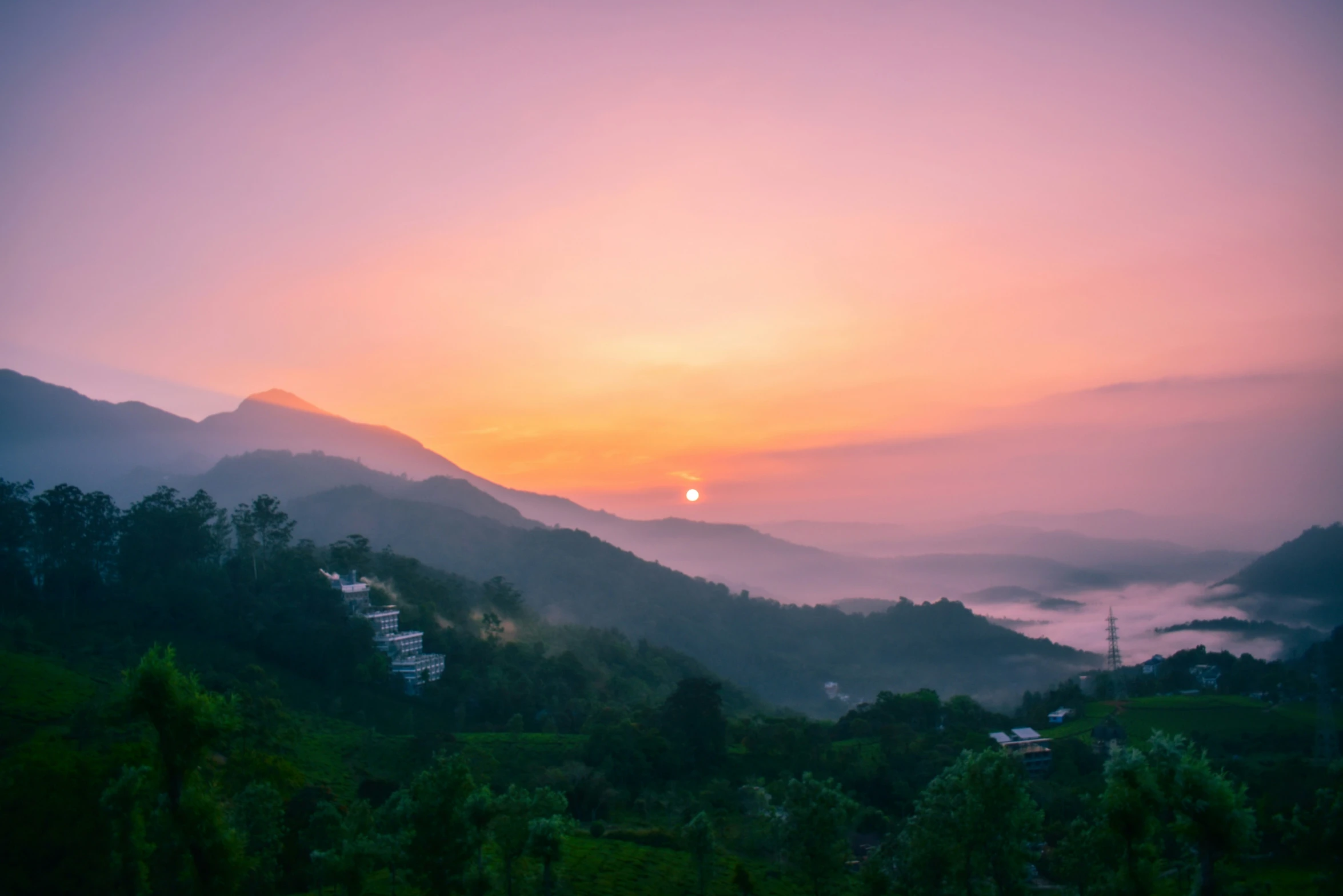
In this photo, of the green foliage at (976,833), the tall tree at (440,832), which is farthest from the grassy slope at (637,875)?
the green foliage at (976,833)

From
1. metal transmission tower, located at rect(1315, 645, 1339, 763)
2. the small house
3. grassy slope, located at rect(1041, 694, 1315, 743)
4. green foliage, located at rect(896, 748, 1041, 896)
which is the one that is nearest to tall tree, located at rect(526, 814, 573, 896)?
green foliage, located at rect(896, 748, 1041, 896)

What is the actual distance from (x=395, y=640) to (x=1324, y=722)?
70.9 metres

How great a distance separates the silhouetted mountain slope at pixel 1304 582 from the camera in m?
119

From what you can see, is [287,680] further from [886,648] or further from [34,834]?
[886,648]

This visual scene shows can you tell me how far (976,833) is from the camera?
71.2 feet

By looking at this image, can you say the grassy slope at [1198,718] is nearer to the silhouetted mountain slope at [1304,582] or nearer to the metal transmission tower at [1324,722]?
the metal transmission tower at [1324,722]

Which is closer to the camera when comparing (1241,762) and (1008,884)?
(1008,884)

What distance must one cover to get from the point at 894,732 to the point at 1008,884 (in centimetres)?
3498

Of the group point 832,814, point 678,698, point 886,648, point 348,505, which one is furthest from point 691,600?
→ point 832,814

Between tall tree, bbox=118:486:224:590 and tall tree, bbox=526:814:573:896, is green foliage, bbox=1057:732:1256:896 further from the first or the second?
tall tree, bbox=118:486:224:590

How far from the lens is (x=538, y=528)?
580ft

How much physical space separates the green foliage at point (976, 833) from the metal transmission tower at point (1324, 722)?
33.3 metres

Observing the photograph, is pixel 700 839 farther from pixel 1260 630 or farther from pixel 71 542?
pixel 1260 630

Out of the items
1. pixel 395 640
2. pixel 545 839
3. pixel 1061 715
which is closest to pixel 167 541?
pixel 395 640
